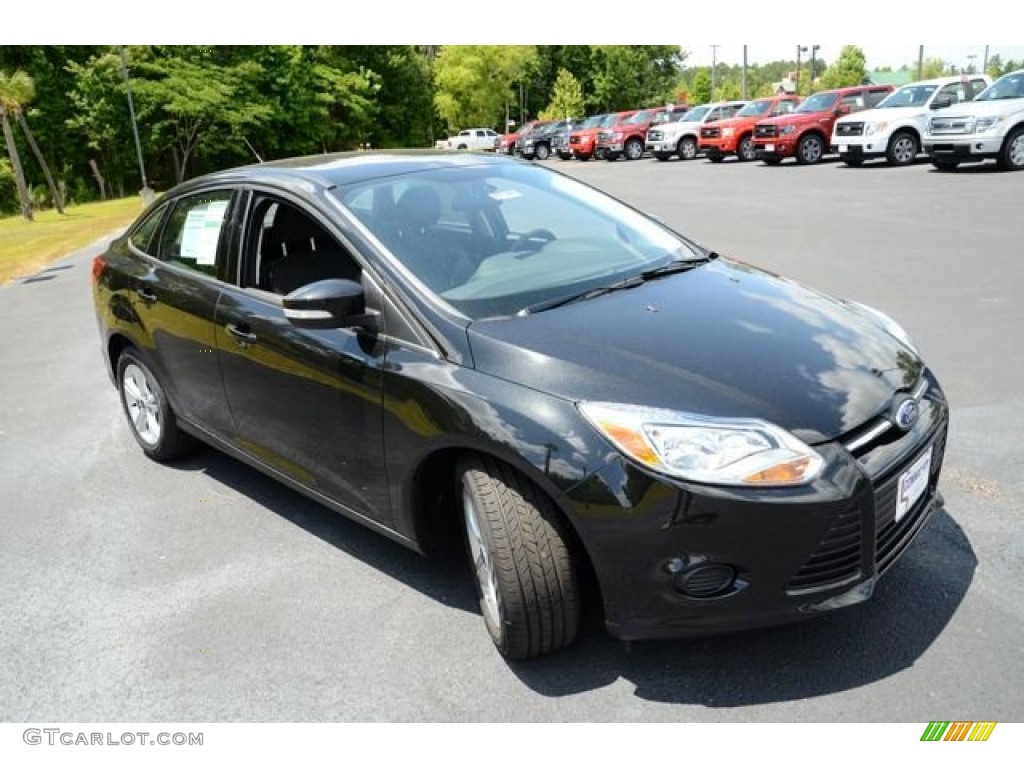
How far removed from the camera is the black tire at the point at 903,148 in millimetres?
19438

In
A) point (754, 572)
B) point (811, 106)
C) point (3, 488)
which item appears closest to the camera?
point (754, 572)

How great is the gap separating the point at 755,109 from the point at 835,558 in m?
26.7

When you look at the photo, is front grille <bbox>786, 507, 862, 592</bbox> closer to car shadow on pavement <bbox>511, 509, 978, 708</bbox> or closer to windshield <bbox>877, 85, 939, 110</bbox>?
car shadow on pavement <bbox>511, 509, 978, 708</bbox>

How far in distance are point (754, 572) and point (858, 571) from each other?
14.1 inches

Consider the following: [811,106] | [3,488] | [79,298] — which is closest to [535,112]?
[811,106]

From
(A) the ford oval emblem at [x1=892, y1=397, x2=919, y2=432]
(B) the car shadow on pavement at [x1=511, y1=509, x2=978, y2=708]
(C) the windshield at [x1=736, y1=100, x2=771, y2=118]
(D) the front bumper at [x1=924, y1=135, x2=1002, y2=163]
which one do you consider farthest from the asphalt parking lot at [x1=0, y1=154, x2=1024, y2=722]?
(C) the windshield at [x1=736, y1=100, x2=771, y2=118]

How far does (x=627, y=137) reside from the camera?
1330 inches

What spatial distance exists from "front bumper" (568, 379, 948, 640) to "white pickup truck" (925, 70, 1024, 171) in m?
16.0

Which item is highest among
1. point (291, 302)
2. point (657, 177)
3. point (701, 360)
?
point (291, 302)

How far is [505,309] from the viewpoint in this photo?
3035 millimetres

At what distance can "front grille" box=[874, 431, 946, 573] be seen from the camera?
102 inches

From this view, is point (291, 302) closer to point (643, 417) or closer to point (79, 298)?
point (643, 417)

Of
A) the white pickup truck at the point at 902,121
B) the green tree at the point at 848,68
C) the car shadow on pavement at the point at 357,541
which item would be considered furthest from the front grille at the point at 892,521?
the green tree at the point at 848,68

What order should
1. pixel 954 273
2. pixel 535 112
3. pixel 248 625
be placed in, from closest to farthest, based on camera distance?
pixel 248 625 → pixel 954 273 → pixel 535 112
